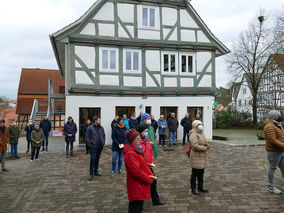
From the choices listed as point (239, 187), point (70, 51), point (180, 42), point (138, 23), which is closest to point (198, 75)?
point (180, 42)

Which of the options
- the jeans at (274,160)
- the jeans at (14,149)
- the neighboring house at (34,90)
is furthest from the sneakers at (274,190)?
the neighboring house at (34,90)

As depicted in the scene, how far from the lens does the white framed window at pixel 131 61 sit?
522 inches

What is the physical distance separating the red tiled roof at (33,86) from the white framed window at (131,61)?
18153mm

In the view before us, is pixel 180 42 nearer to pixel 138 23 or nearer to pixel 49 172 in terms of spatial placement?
pixel 138 23

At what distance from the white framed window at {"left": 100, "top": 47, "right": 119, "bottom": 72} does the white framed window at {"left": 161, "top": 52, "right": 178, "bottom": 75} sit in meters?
2.79

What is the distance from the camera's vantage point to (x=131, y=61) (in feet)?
43.8

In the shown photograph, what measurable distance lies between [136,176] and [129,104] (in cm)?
1000

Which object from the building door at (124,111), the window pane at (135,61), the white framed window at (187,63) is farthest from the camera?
the white framed window at (187,63)

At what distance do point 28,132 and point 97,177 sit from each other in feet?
20.5

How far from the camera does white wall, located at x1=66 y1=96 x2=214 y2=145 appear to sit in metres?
12.2

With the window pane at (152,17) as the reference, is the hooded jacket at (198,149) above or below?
below

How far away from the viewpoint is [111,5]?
42.3 feet

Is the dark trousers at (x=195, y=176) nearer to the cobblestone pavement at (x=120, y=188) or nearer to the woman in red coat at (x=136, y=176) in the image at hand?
the cobblestone pavement at (x=120, y=188)

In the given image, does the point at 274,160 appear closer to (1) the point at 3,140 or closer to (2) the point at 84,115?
(1) the point at 3,140
